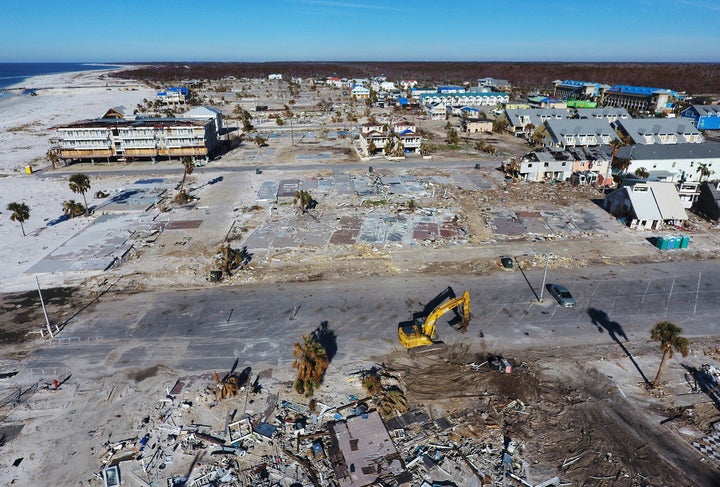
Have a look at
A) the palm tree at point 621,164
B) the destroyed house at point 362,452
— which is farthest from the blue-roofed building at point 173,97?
the destroyed house at point 362,452

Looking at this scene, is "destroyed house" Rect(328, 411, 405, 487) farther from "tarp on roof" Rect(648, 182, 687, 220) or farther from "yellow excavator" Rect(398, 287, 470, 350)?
"tarp on roof" Rect(648, 182, 687, 220)

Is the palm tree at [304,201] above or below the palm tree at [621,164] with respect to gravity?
below

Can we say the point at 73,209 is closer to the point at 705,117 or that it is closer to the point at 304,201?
the point at 304,201

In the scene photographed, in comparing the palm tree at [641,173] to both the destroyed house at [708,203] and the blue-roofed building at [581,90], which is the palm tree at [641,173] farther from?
the blue-roofed building at [581,90]

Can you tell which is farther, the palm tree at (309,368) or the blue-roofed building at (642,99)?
the blue-roofed building at (642,99)

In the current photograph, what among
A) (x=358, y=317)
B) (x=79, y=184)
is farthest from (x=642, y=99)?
(x=79, y=184)

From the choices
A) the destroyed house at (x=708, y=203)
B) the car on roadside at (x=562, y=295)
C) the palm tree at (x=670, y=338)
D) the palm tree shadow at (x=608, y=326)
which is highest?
the destroyed house at (x=708, y=203)

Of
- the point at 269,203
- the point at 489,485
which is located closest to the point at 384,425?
the point at 489,485
